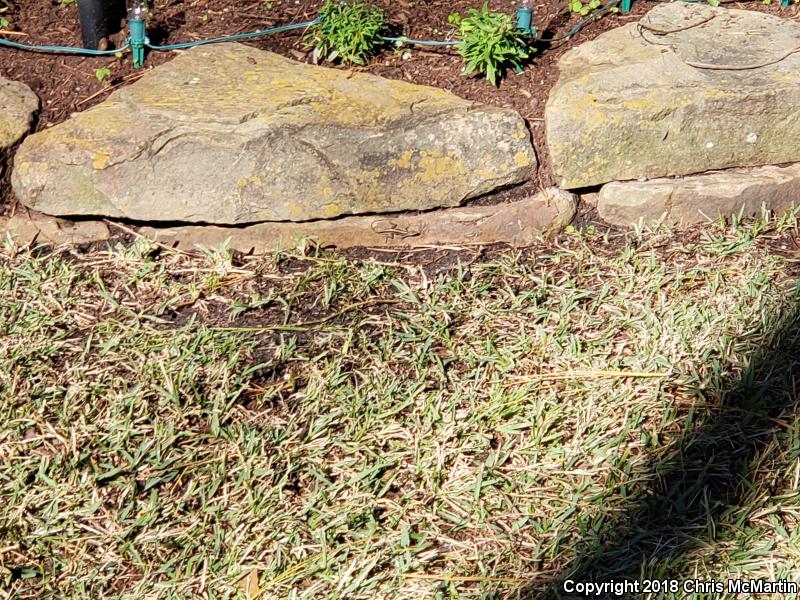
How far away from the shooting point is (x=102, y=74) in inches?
142

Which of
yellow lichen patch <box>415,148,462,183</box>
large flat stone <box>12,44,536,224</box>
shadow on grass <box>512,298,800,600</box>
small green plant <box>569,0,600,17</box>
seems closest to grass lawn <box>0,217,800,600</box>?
shadow on grass <box>512,298,800,600</box>

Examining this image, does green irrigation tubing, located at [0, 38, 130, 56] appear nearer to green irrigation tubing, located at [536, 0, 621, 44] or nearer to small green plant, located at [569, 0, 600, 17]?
green irrigation tubing, located at [536, 0, 621, 44]

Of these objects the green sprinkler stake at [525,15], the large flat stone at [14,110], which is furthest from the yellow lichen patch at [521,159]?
the large flat stone at [14,110]

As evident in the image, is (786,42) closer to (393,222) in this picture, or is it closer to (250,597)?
(393,222)

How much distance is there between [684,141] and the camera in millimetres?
3398

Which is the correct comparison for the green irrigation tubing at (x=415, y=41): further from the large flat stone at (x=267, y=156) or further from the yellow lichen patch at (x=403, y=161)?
the yellow lichen patch at (x=403, y=161)

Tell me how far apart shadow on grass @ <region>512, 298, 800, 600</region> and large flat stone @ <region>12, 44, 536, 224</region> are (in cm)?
115

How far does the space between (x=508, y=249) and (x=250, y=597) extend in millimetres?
1597

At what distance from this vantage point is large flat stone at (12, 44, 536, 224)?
3250 millimetres

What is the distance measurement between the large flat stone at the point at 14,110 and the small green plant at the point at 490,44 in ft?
5.43

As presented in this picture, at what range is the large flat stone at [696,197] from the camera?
340 cm

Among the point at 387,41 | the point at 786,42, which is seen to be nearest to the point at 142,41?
the point at 387,41

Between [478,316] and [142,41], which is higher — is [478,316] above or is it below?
below

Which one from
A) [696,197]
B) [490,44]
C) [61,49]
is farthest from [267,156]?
[696,197]
